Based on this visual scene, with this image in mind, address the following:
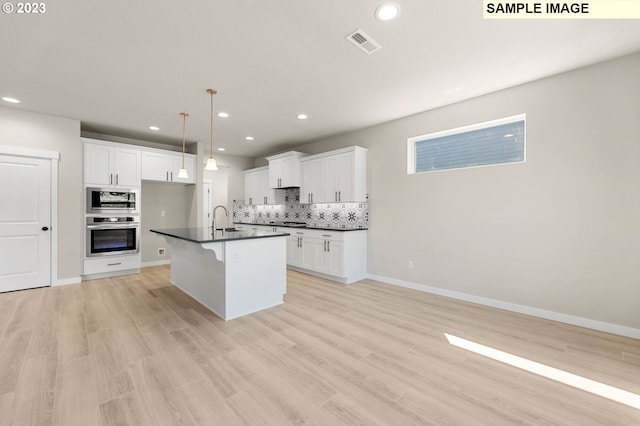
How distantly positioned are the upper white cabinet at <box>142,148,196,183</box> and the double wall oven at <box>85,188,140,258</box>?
47 cm

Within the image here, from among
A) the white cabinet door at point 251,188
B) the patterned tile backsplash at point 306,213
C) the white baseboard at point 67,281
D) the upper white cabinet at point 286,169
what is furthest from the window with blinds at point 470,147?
the white baseboard at point 67,281

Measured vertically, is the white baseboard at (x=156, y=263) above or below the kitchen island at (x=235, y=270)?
below

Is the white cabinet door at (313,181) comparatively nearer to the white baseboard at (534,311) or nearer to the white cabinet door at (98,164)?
the white baseboard at (534,311)

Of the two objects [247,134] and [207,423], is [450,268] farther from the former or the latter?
[247,134]

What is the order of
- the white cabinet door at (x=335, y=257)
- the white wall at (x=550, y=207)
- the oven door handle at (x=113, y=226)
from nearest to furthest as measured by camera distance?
the white wall at (x=550, y=207) → the white cabinet door at (x=335, y=257) → the oven door handle at (x=113, y=226)

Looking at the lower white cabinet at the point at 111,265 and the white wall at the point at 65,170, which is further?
the lower white cabinet at the point at 111,265

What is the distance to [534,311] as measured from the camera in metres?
3.16

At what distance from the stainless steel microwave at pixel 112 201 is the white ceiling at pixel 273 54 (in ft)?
4.60

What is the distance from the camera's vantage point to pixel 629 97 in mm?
2646

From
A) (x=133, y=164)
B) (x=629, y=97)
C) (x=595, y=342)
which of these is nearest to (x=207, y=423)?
(x=595, y=342)

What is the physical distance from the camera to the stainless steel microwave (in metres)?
4.68

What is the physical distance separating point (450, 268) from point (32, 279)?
21.2 feet

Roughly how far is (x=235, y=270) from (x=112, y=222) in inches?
135

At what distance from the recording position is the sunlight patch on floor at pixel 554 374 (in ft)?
5.89
